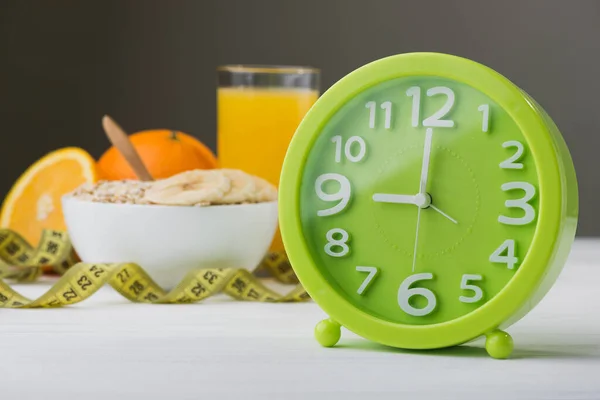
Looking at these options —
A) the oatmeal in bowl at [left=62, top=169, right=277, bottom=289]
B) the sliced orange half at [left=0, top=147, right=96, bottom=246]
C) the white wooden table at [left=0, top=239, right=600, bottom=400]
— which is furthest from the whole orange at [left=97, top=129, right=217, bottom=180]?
the white wooden table at [left=0, top=239, right=600, bottom=400]

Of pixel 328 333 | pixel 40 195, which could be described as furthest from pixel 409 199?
pixel 40 195

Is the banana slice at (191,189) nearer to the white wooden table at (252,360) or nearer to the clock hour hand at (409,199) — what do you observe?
the white wooden table at (252,360)

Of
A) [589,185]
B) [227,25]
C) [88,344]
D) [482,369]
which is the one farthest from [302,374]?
[589,185]

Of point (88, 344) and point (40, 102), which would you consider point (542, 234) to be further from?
point (40, 102)

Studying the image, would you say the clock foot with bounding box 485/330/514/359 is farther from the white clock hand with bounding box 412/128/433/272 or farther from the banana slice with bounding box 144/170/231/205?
the banana slice with bounding box 144/170/231/205

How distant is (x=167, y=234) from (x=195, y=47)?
1205mm

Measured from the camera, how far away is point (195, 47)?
2.73 metres

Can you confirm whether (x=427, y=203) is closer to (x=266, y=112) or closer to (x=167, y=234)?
(x=167, y=234)

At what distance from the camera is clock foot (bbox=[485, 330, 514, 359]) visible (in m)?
1.15

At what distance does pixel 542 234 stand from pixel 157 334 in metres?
0.50

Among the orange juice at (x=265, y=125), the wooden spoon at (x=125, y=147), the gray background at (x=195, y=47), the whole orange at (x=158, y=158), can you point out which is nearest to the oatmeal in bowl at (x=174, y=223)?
the wooden spoon at (x=125, y=147)

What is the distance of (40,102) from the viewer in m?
2.74

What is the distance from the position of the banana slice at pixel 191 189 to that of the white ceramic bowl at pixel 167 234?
0.01m

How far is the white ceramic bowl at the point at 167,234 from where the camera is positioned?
1614mm
